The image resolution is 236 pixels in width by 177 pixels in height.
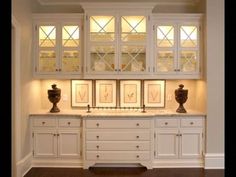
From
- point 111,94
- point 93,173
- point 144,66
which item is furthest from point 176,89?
point 93,173

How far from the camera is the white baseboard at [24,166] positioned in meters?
3.99

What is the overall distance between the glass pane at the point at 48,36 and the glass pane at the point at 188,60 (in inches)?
86.4

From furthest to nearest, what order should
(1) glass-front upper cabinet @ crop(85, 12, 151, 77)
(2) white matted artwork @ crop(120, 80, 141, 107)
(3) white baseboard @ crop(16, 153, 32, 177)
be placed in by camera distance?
(2) white matted artwork @ crop(120, 80, 141, 107) < (1) glass-front upper cabinet @ crop(85, 12, 151, 77) < (3) white baseboard @ crop(16, 153, 32, 177)

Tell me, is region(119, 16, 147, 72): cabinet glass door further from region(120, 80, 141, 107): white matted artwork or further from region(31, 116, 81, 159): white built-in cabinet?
region(31, 116, 81, 159): white built-in cabinet

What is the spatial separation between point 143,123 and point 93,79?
123 cm

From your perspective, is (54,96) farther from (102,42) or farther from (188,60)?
(188,60)

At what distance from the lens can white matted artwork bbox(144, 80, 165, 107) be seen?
509 centimetres

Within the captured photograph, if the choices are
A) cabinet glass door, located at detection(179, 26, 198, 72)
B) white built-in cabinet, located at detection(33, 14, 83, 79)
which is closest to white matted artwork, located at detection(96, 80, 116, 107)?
white built-in cabinet, located at detection(33, 14, 83, 79)

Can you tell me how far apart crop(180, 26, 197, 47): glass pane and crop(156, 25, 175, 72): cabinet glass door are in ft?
0.55

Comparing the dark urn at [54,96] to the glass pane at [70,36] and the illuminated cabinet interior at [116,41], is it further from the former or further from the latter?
the glass pane at [70,36]

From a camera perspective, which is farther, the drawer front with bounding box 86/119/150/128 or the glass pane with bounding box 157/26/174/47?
the glass pane with bounding box 157/26/174/47

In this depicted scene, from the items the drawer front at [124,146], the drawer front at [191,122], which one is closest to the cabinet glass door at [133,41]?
the drawer front at [191,122]

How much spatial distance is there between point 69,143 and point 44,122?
535mm

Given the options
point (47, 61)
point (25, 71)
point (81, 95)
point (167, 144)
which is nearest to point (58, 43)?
point (47, 61)
